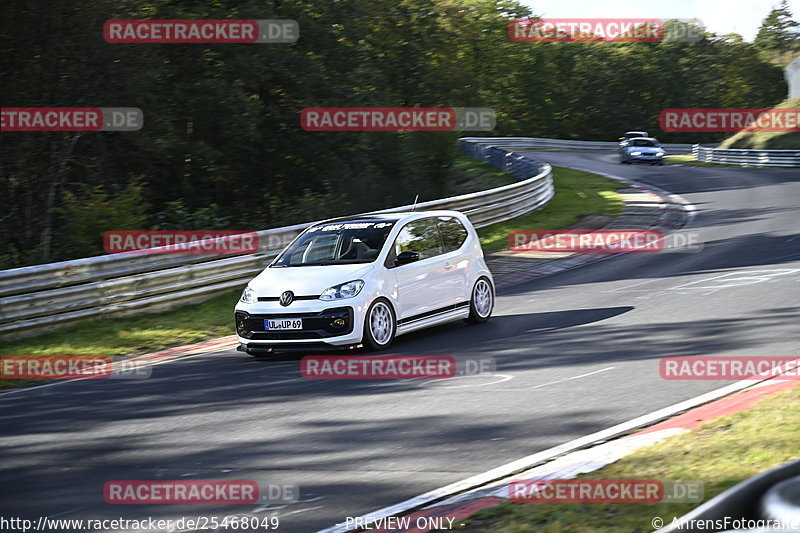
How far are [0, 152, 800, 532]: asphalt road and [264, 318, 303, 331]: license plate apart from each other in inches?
17.8

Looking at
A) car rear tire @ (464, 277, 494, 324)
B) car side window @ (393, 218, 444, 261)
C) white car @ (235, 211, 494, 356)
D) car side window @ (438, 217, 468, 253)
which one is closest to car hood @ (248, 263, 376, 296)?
white car @ (235, 211, 494, 356)

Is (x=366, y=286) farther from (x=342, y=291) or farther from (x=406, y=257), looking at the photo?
(x=406, y=257)

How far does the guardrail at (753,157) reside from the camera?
45781 millimetres

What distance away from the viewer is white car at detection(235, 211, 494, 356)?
11.2 m

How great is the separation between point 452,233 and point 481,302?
105cm

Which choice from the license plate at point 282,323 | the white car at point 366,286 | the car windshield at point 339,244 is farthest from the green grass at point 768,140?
the license plate at point 282,323

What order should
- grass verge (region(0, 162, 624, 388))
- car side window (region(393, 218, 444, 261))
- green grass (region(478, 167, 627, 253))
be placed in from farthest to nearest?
green grass (region(478, 167, 627, 253)) → grass verge (region(0, 162, 624, 388)) → car side window (region(393, 218, 444, 261))

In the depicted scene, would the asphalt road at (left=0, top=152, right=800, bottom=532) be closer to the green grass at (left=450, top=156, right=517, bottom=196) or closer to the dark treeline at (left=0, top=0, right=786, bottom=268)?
the dark treeline at (left=0, top=0, right=786, bottom=268)

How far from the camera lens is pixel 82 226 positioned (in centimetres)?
1828

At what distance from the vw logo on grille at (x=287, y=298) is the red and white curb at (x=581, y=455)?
4.90 metres

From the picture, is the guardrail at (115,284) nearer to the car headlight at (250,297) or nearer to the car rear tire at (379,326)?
the car headlight at (250,297)

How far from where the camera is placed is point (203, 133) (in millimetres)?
29312

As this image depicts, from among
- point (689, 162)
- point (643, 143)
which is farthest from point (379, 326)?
point (689, 162)

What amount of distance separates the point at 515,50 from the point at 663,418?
88.9m
